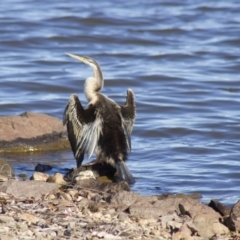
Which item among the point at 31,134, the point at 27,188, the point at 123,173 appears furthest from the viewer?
the point at 31,134

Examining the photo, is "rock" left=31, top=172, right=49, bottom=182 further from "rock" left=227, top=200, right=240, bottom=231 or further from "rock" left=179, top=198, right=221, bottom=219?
"rock" left=227, top=200, right=240, bottom=231

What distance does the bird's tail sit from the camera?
30.2 feet

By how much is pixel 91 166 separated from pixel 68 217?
8.84ft

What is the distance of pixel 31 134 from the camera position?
35.4 feet

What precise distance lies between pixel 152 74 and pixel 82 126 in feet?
22.0

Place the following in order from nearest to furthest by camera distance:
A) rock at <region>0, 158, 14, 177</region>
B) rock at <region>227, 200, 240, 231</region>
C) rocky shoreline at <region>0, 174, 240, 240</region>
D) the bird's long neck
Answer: rocky shoreline at <region>0, 174, 240, 240</region> < rock at <region>227, 200, 240, 231</region> < rock at <region>0, 158, 14, 177</region> < the bird's long neck

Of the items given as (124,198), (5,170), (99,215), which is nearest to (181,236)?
(99,215)

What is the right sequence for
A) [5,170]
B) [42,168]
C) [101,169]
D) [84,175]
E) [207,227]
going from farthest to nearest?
[42,168]
[101,169]
[5,170]
[84,175]
[207,227]

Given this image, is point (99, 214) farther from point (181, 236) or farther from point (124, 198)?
point (181, 236)

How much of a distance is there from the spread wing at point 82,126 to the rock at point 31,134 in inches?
49.2

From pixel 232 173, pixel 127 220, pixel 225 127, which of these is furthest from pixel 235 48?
Answer: pixel 127 220

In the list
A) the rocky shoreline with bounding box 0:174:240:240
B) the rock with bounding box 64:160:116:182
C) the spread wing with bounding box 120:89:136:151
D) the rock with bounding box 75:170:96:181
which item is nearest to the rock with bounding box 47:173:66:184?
the rock with bounding box 75:170:96:181

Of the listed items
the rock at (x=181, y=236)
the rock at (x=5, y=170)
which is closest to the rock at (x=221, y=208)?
the rock at (x=181, y=236)

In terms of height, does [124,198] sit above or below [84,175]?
above
